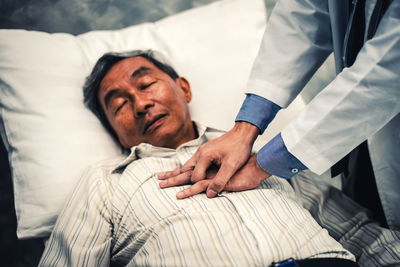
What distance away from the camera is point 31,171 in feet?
3.28

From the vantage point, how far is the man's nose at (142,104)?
1.02 m

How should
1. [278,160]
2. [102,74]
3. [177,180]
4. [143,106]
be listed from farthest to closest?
1. [102,74]
2. [143,106]
3. [177,180]
4. [278,160]

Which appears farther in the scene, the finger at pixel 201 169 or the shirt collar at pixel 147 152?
the shirt collar at pixel 147 152

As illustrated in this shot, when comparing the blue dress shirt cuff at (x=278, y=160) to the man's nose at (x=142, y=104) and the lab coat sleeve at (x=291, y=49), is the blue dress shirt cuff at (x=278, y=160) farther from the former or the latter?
the man's nose at (x=142, y=104)

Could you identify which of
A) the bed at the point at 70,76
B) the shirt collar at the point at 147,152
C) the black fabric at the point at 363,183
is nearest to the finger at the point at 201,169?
the shirt collar at the point at 147,152

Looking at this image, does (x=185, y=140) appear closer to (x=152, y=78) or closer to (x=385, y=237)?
(x=152, y=78)

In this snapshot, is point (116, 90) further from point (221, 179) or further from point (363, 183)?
point (363, 183)

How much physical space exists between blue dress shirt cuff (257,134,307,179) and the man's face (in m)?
0.41

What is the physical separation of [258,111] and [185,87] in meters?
0.44

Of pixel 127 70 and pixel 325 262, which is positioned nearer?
pixel 325 262

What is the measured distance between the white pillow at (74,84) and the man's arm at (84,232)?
0.13 metres

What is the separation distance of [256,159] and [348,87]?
0.31m

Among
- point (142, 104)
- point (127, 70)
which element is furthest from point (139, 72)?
point (142, 104)

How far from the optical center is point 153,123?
3.40 ft
